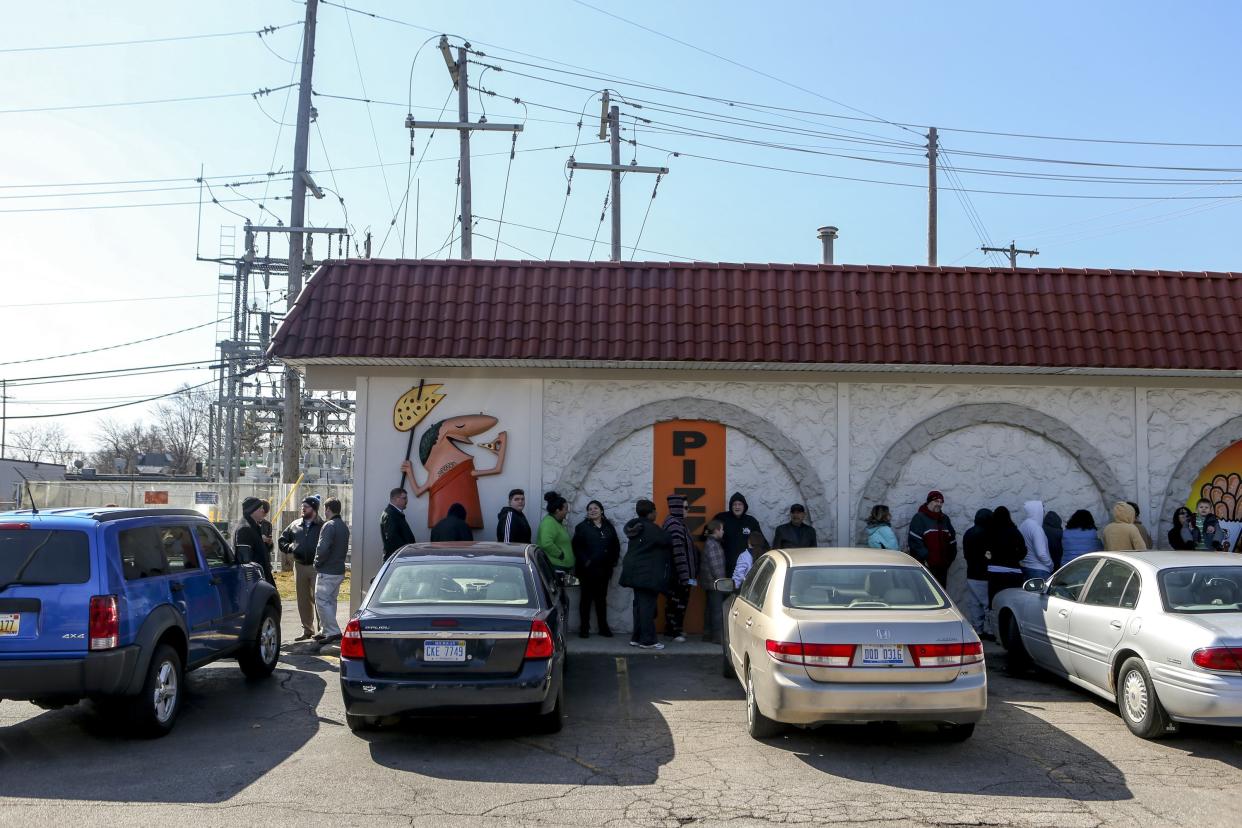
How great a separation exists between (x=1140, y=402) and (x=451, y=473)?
29.8ft

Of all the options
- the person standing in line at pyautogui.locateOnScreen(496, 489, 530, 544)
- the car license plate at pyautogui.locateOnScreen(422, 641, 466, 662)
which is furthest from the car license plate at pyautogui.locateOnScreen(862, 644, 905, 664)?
the person standing in line at pyautogui.locateOnScreen(496, 489, 530, 544)

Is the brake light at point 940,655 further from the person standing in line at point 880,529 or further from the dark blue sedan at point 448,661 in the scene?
the person standing in line at point 880,529

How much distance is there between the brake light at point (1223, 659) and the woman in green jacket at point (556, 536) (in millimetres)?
6816

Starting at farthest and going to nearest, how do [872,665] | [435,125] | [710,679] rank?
[435,125] → [710,679] → [872,665]

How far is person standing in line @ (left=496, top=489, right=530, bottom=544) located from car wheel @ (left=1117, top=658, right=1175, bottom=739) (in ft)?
21.4

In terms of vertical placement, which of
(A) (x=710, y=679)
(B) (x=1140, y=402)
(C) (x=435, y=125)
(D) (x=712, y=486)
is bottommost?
(A) (x=710, y=679)

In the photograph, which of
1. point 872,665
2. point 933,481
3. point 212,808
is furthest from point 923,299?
point 212,808

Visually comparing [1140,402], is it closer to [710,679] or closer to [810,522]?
[810,522]

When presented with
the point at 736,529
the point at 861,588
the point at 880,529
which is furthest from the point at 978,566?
the point at 861,588

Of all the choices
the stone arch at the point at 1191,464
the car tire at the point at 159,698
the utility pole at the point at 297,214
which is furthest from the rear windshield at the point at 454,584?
the utility pole at the point at 297,214

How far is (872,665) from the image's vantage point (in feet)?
23.5

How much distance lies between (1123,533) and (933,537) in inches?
84.7

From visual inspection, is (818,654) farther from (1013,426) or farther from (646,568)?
(1013,426)

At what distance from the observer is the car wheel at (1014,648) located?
10.4 m
